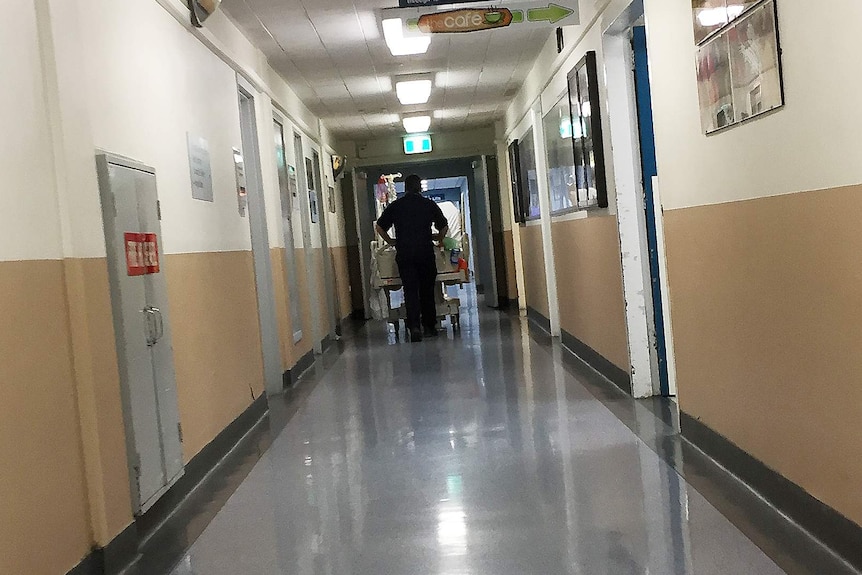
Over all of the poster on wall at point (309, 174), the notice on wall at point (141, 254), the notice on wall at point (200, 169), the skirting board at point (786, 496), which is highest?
the poster on wall at point (309, 174)

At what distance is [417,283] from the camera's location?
30.6 ft

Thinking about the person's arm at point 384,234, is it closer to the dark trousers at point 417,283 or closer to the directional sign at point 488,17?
the dark trousers at point 417,283

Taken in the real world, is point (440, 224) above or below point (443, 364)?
above

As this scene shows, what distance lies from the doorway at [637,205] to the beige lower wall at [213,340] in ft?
7.80

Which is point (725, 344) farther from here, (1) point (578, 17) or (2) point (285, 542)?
(1) point (578, 17)

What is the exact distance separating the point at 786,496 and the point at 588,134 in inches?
129

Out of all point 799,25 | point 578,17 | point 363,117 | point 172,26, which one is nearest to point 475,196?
point 363,117

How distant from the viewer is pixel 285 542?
322cm

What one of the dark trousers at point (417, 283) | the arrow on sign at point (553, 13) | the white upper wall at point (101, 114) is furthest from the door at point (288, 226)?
the arrow on sign at point (553, 13)

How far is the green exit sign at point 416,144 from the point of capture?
43.3 feet

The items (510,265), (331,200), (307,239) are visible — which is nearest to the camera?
(307,239)

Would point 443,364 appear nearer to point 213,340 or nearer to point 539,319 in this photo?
point 539,319

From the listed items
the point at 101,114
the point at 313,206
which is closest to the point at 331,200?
the point at 313,206

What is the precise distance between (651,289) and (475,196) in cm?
812
